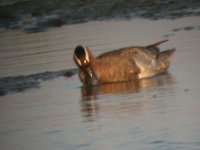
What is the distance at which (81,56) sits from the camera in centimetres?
1548

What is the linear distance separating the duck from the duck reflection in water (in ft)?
0.69

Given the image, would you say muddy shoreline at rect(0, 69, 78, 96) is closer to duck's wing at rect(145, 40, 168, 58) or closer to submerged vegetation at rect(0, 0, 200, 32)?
duck's wing at rect(145, 40, 168, 58)

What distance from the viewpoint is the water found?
11.0 m

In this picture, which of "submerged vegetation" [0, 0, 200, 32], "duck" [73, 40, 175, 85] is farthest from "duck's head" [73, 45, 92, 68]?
"submerged vegetation" [0, 0, 200, 32]

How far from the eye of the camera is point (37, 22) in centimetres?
2380

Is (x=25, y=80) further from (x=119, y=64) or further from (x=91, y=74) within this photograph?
(x=119, y=64)

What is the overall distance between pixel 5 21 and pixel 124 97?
38.3ft

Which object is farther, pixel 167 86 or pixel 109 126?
pixel 167 86

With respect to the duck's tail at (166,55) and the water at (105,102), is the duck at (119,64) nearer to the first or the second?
the duck's tail at (166,55)

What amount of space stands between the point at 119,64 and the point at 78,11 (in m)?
8.60

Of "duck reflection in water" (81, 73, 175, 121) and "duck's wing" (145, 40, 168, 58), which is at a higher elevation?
"duck's wing" (145, 40, 168, 58)

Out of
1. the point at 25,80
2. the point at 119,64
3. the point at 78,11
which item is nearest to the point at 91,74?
the point at 119,64

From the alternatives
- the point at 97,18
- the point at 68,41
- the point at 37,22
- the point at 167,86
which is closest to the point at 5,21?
the point at 37,22

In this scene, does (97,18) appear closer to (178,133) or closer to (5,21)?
(5,21)
